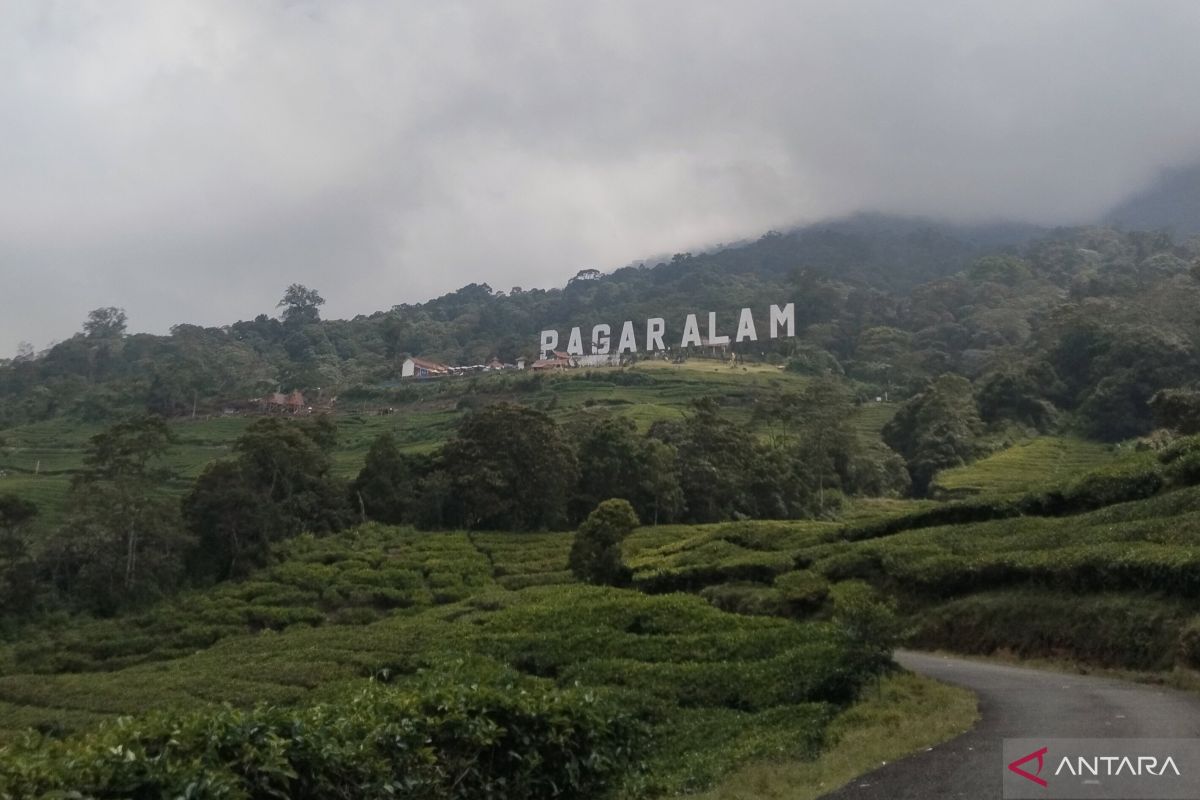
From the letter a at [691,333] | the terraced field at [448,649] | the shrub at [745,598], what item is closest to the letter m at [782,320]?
the letter a at [691,333]

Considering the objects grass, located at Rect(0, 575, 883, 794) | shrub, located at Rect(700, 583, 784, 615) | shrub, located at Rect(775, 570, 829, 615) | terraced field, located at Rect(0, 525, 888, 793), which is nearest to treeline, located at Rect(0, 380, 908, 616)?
terraced field, located at Rect(0, 525, 888, 793)

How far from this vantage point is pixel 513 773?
979 cm

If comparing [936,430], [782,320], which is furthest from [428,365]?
[936,430]

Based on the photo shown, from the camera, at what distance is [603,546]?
30531 mm

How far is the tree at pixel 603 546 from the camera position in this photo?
1155 inches

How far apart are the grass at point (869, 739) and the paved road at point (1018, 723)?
0.23 metres

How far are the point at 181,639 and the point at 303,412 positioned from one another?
4690cm

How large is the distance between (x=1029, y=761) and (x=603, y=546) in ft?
72.4

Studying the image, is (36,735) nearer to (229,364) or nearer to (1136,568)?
(1136,568)

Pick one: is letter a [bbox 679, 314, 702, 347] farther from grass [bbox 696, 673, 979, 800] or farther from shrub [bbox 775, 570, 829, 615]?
grass [bbox 696, 673, 979, 800]

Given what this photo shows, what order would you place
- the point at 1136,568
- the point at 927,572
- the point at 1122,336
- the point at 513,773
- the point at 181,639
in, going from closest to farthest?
the point at 513,773
the point at 1136,568
the point at 927,572
the point at 181,639
the point at 1122,336

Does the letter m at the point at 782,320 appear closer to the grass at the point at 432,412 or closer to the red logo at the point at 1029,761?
the grass at the point at 432,412

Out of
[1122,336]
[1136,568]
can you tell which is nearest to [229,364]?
[1122,336]

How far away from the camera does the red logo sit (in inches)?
324
